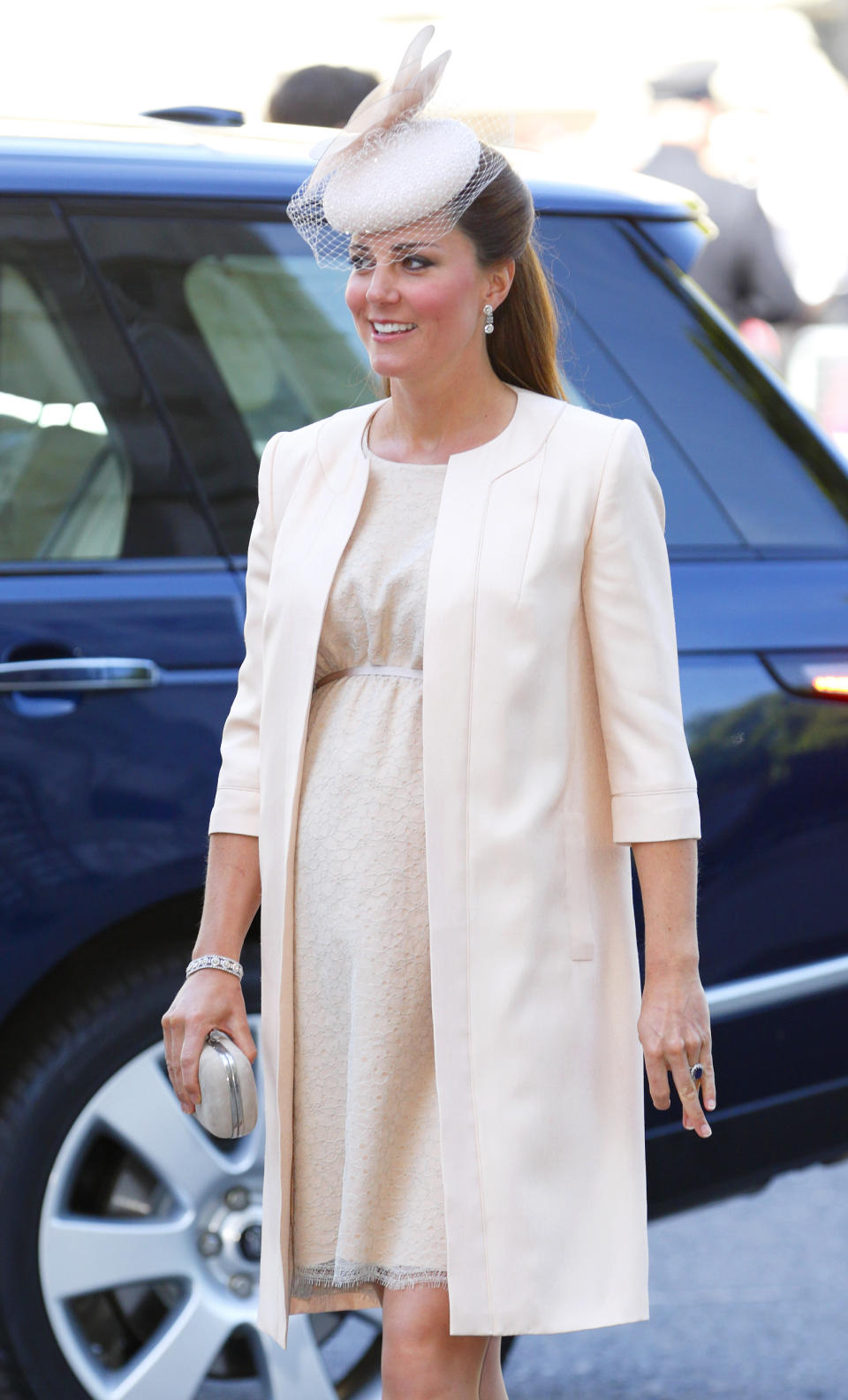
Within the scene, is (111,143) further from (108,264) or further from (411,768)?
(411,768)

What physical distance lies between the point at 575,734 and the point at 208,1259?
113cm

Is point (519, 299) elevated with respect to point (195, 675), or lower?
elevated

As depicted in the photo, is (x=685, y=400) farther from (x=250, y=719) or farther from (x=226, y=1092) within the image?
(x=226, y=1092)

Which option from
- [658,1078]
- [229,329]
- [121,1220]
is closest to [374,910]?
Result: [658,1078]

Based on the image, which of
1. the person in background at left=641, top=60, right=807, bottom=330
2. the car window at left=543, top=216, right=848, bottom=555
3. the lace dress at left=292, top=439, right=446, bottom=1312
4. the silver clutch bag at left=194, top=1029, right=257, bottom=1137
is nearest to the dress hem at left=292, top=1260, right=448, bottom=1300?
the lace dress at left=292, top=439, right=446, bottom=1312

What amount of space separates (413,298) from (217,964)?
786mm

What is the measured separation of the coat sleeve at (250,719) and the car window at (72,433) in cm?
52

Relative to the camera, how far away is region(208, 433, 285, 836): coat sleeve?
2.43 m

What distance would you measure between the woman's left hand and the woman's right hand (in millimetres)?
479

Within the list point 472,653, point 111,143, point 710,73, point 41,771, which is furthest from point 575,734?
point 710,73

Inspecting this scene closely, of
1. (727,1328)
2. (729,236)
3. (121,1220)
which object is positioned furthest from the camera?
(729,236)

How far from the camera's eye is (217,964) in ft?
7.81

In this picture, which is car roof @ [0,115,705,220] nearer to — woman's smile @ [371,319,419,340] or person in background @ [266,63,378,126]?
woman's smile @ [371,319,419,340]

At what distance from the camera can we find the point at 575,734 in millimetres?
2238
